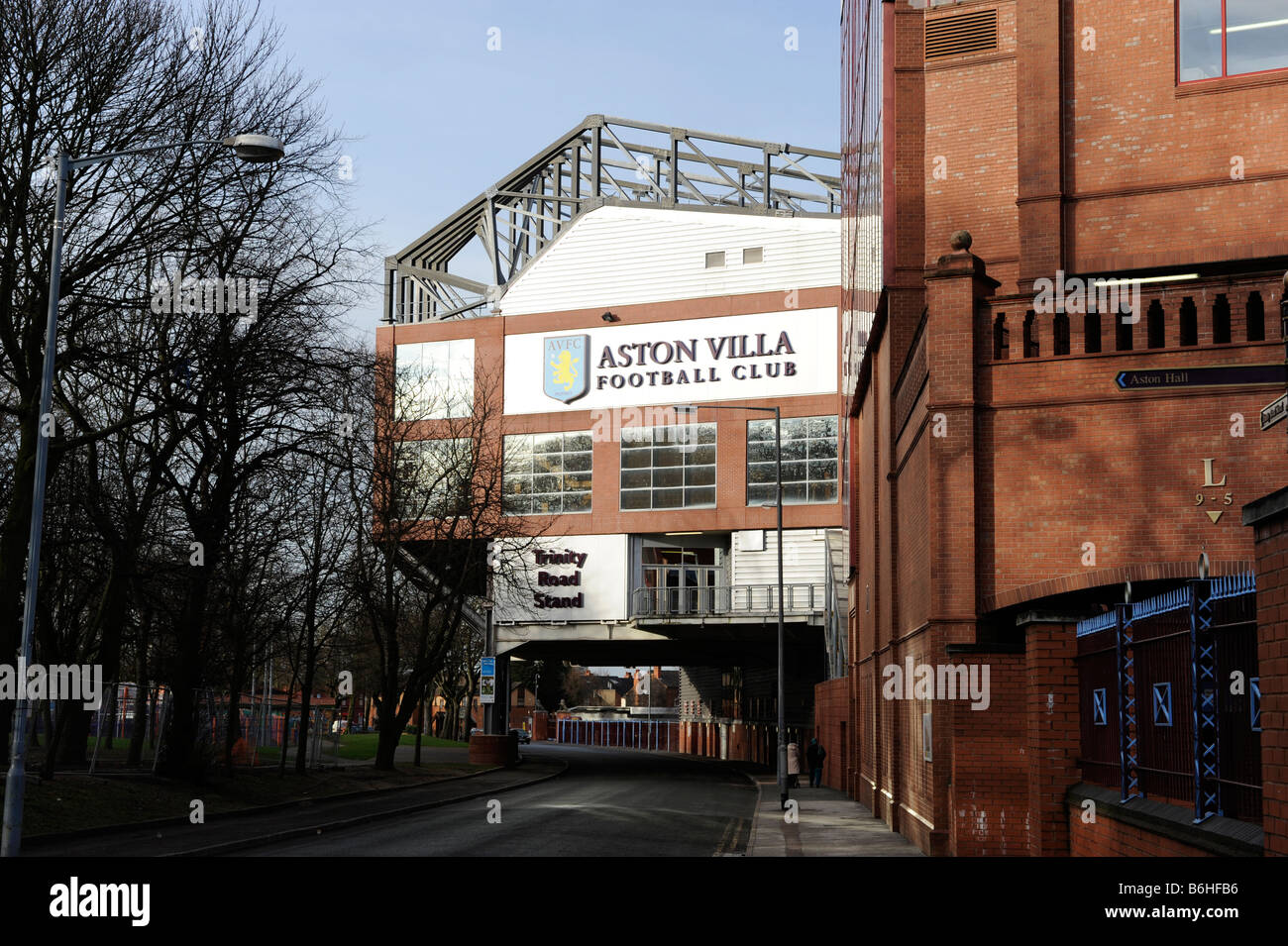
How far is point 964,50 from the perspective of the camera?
893 inches

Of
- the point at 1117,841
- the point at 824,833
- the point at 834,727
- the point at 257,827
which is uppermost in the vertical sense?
the point at 1117,841

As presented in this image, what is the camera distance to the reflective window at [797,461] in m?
55.3

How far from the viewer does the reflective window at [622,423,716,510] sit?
5744 centimetres

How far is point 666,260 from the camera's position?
5969 centimetres

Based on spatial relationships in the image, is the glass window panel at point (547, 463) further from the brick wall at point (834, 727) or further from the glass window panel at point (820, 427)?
the brick wall at point (834, 727)

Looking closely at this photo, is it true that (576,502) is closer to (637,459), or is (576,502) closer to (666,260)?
(637,459)

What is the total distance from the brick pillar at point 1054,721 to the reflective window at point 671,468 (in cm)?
4415

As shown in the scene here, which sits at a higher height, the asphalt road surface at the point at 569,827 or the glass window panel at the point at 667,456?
the glass window panel at the point at 667,456

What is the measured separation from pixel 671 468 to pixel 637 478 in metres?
1.69

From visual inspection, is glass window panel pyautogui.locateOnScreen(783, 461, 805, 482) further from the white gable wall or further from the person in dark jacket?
the person in dark jacket

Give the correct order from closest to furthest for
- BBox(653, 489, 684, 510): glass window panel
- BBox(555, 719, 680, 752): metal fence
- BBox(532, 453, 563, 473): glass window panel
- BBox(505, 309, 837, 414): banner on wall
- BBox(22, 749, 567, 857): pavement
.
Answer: BBox(22, 749, 567, 857): pavement < BBox(505, 309, 837, 414): banner on wall < BBox(653, 489, 684, 510): glass window panel < BBox(532, 453, 563, 473): glass window panel < BBox(555, 719, 680, 752): metal fence

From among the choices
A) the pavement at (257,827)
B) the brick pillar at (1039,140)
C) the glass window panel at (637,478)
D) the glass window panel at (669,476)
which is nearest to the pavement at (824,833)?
the pavement at (257,827)

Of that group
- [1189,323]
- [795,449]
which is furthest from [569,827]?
[795,449]

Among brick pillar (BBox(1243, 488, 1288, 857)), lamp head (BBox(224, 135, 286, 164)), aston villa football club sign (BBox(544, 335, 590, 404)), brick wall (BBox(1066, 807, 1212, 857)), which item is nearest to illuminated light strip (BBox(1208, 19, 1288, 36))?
brick wall (BBox(1066, 807, 1212, 857))
